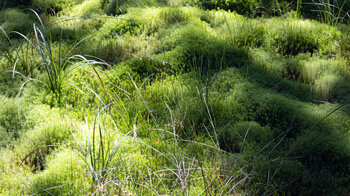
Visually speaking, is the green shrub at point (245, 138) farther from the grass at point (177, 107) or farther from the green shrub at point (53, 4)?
the green shrub at point (53, 4)

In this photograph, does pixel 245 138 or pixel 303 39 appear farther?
pixel 303 39

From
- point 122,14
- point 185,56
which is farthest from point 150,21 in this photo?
point 185,56

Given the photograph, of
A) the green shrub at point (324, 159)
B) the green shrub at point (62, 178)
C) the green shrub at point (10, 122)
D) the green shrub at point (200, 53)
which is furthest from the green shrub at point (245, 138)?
the green shrub at point (10, 122)

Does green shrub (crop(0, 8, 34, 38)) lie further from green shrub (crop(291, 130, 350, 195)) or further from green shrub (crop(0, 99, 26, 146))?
green shrub (crop(291, 130, 350, 195))

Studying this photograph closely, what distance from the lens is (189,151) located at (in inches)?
118

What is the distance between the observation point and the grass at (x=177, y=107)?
2.65 meters

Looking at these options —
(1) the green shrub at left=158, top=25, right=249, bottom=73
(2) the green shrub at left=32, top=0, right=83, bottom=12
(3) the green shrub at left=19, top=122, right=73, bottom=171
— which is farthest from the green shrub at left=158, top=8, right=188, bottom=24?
(3) the green shrub at left=19, top=122, right=73, bottom=171

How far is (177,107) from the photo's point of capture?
137 inches

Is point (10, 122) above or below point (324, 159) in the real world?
above

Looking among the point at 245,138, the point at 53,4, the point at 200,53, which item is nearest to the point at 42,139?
the point at 245,138

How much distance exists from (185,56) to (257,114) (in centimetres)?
137

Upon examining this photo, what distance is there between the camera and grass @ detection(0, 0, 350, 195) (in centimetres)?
265

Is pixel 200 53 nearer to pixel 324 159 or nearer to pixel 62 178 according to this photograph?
pixel 324 159

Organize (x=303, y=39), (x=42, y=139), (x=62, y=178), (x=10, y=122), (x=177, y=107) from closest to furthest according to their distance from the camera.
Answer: (x=62, y=178) < (x=42, y=139) < (x=10, y=122) < (x=177, y=107) < (x=303, y=39)
